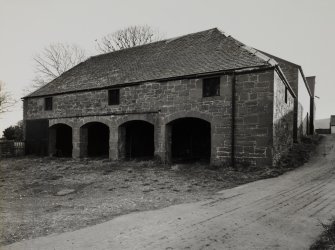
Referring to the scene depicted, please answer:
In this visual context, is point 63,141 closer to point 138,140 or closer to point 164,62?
point 138,140

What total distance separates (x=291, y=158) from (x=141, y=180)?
7658 mm

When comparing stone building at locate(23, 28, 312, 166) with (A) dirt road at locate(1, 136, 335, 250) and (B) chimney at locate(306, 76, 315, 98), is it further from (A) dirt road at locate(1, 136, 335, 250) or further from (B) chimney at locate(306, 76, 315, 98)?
(B) chimney at locate(306, 76, 315, 98)

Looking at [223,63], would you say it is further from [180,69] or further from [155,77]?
[155,77]


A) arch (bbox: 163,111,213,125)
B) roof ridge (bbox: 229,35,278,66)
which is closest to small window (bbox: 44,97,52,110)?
arch (bbox: 163,111,213,125)

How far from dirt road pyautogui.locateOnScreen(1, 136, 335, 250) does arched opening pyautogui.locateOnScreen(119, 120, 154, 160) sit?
28.2 feet

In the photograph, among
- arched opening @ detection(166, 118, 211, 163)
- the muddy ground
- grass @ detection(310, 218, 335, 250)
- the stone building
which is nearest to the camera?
grass @ detection(310, 218, 335, 250)

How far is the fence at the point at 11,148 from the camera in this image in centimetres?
1909

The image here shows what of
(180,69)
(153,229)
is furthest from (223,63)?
(153,229)

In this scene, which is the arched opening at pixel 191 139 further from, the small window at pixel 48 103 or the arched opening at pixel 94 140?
the small window at pixel 48 103

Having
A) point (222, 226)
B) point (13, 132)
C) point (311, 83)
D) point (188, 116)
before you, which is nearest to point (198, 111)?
point (188, 116)

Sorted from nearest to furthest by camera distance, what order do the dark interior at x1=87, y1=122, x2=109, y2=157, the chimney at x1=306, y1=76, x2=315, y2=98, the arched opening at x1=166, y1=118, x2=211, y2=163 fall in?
the arched opening at x1=166, y1=118, x2=211, y2=163, the dark interior at x1=87, y1=122, x2=109, y2=157, the chimney at x1=306, y1=76, x2=315, y2=98

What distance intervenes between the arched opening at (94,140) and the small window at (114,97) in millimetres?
2524

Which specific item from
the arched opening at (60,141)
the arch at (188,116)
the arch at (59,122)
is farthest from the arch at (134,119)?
the arched opening at (60,141)

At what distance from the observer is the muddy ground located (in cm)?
558
